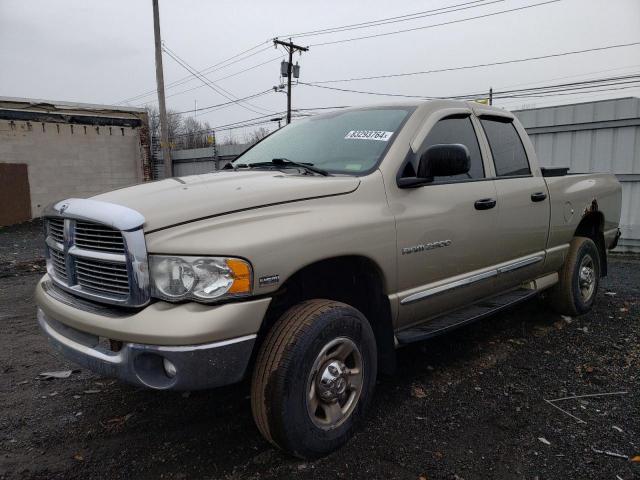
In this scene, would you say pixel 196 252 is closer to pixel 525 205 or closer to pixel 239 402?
pixel 239 402

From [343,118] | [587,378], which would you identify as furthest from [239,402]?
[587,378]

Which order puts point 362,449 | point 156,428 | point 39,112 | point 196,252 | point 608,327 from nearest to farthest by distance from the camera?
point 196,252 < point 362,449 < point 156,428 < point 608,327 < point 39,112

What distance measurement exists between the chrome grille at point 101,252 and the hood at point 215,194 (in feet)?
0.31

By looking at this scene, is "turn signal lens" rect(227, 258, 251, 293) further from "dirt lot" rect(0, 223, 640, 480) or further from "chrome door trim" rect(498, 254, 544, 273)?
Answer: "chrome door trim" rect(498, 254, 544, 273)

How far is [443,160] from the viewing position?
2908 millimetres

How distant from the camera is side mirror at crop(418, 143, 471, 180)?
2.91 m

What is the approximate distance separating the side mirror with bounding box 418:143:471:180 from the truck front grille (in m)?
1.68

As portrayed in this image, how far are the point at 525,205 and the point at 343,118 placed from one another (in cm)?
163

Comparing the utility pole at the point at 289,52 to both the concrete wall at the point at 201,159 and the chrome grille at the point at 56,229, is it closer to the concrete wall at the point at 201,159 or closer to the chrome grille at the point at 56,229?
the concrete wall at the point at 201,159

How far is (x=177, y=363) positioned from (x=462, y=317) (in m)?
2.08

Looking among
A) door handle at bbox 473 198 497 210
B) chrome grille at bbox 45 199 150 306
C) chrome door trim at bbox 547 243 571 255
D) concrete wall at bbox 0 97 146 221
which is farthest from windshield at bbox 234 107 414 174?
concrete wall at bbox 0 97 146 221

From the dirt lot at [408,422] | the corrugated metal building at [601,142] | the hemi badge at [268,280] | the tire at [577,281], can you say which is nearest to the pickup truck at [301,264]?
the hemi badge at [268,280]

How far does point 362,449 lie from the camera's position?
2.65 meters

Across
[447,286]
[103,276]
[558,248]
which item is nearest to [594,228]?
[558,248]
